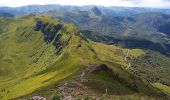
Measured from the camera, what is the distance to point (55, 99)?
12631 cm

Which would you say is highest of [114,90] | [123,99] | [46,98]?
[123,99]

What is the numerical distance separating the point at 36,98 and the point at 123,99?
139ft

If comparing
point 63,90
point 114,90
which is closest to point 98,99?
point 63,90

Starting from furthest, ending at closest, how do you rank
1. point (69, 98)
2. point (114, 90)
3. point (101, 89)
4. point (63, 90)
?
point (114, 90), point (101, 89), point (63, 90), point (69, 98)

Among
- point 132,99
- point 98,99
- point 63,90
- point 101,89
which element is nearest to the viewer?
point 132,99

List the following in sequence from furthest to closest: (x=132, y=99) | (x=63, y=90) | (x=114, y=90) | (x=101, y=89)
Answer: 1. (x=114, y=90)
2. (x=101, y=89)
3. (x=63, y=90)
4. (x=132, y=99)

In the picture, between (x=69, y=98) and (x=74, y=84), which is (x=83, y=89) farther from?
(x=69, y=98)

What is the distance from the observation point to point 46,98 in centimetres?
13275

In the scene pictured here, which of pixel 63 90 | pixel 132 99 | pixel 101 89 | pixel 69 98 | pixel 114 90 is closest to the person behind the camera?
pixel 132 99

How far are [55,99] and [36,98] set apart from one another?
12.2m

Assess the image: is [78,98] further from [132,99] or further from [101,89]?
[101,89]

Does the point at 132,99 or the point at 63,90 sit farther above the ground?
the point at 132,99

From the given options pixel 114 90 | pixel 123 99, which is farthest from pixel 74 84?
pixel 123 99

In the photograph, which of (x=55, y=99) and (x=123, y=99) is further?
(x=55, y=99)
